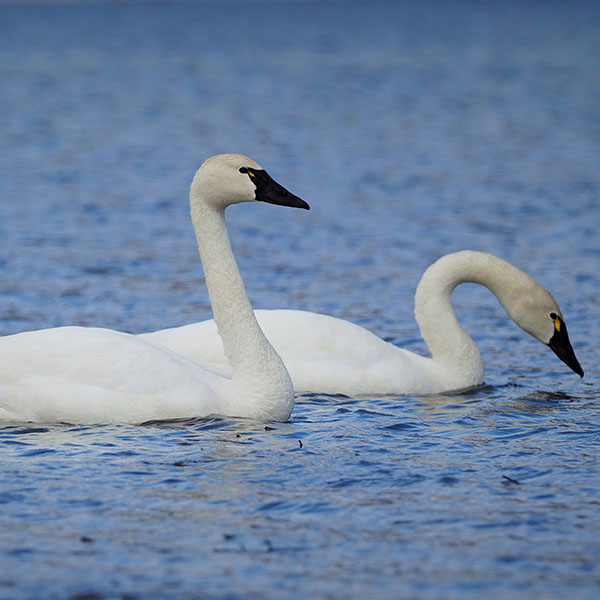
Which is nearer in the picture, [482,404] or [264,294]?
[482,404]

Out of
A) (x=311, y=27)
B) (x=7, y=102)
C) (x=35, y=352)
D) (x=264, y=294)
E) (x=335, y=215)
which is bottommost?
(x=35, y=352)

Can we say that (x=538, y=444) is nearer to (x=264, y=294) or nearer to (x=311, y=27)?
(x=264, y=294)

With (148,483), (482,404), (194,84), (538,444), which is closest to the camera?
Result: (148,483)

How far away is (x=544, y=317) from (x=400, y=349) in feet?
4.11

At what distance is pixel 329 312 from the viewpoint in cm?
1333

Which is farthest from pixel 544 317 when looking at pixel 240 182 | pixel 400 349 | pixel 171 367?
pixel 171 367

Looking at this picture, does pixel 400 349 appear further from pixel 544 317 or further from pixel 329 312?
pixel 329 312

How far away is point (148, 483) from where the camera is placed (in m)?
7.39

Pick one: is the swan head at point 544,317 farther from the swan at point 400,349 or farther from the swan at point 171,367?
the swan at point 171,367

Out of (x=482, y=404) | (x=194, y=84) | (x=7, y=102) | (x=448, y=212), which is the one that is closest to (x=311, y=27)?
(x=194, y=84)

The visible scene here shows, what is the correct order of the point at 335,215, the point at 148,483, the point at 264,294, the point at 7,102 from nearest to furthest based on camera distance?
the point at 148,483
the point at 264,294
the point at 335,215
the point at 7,102

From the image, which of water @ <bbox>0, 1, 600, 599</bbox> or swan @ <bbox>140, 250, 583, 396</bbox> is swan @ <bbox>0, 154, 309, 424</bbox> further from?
swan @ <bbox>140, 250, 583, 396</bbox>

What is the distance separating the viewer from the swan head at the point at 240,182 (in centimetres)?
884

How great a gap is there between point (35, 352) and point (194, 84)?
1470 inches
